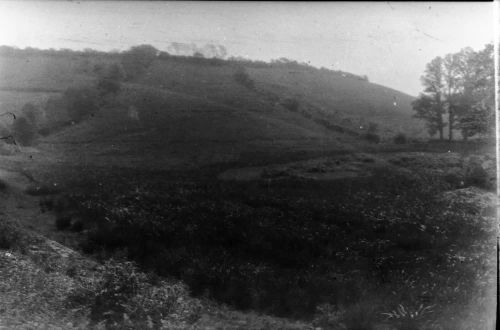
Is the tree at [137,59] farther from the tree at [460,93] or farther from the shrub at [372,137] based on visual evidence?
the tree at [460,93]

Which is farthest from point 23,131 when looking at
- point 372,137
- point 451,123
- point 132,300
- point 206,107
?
point 451,123

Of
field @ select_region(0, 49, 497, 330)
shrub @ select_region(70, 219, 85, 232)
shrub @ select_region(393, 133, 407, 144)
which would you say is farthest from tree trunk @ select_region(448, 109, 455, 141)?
shrub @ select_region(70, 219, 85, 232)

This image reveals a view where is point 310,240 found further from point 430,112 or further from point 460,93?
point 460,93

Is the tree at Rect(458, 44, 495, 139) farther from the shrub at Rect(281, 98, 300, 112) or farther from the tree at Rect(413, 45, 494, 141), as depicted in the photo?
the shrub at Rect(281, 98, 300, 112)

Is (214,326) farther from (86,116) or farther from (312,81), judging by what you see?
(312,81)

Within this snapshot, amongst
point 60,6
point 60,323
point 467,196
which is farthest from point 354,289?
point 60,6
